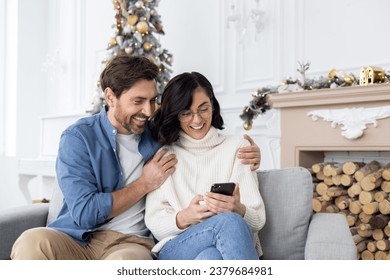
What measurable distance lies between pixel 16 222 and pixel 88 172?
1.44ft

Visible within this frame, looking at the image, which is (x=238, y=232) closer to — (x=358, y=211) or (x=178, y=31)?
(x=358, y=211)

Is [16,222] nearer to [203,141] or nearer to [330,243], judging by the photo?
[203,141]

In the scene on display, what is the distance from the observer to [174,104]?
74.8 inches

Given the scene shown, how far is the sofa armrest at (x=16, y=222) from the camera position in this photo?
6.39 feet

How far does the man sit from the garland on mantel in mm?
1089

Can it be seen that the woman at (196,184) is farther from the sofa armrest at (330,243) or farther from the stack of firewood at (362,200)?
the stack of firewood at (362,200)

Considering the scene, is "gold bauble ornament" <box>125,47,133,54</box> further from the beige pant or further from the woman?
the beige pant

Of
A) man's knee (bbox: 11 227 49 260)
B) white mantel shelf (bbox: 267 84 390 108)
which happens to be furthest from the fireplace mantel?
man's knee (bbox: 11 227 49 260)

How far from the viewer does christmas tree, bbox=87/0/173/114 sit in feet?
12.0

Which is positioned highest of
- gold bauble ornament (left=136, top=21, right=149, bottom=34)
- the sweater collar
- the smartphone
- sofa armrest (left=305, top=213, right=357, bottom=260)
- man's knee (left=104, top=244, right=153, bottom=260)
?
gold bauble ornament (left=136, top=21, right=149, bottom=34)

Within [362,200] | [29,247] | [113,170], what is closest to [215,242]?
[113,170]

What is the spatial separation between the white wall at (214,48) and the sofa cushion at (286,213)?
1374 millimetres

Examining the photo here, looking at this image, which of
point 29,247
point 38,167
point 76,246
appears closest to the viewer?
point 29,247

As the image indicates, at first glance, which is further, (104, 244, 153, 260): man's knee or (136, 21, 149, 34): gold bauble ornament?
(136, 21, 149, 34): gold bauble ornament
